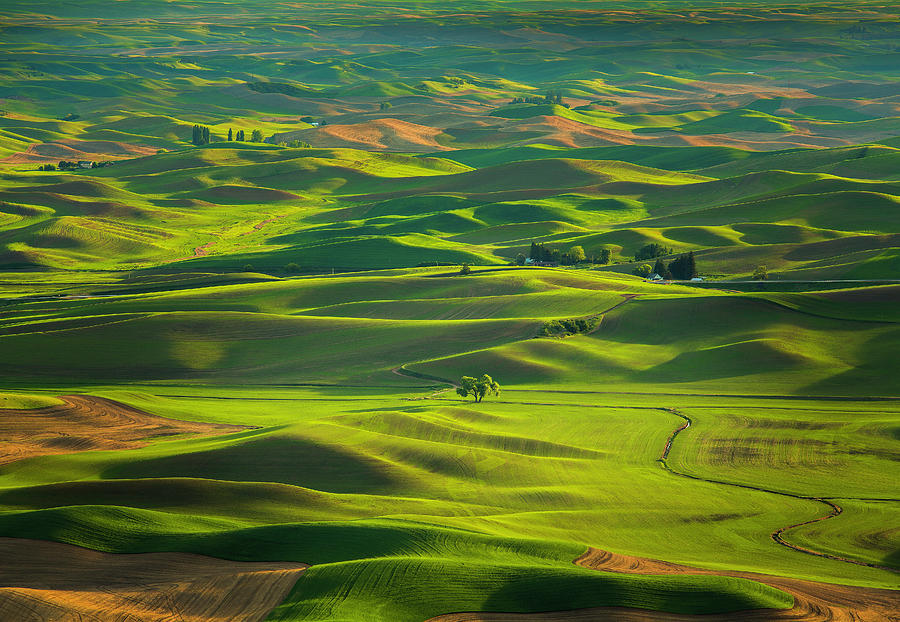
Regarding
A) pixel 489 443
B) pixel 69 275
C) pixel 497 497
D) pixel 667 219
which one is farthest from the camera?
pixel 667 219

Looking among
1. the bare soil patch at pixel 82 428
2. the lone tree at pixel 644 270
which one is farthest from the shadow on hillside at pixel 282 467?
the lone tree at pixel 644 270

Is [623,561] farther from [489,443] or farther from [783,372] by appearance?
[783,372]

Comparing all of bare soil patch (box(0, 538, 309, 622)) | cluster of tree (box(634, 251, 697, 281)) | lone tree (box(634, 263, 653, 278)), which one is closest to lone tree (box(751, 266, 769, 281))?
cluster of tree (box(634, 251, 697, 281))

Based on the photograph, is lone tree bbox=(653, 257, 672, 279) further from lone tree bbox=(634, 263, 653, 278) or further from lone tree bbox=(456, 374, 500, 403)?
lone tree bbox=(456, 374, 500, 403)

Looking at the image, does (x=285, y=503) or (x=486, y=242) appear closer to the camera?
(x=285, y=503)

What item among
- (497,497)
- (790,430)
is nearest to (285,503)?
(497,497)

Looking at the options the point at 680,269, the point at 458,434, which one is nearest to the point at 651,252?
the point at 680,269

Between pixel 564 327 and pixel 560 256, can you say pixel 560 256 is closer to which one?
pixel 560 256

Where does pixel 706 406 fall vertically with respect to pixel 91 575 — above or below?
below
